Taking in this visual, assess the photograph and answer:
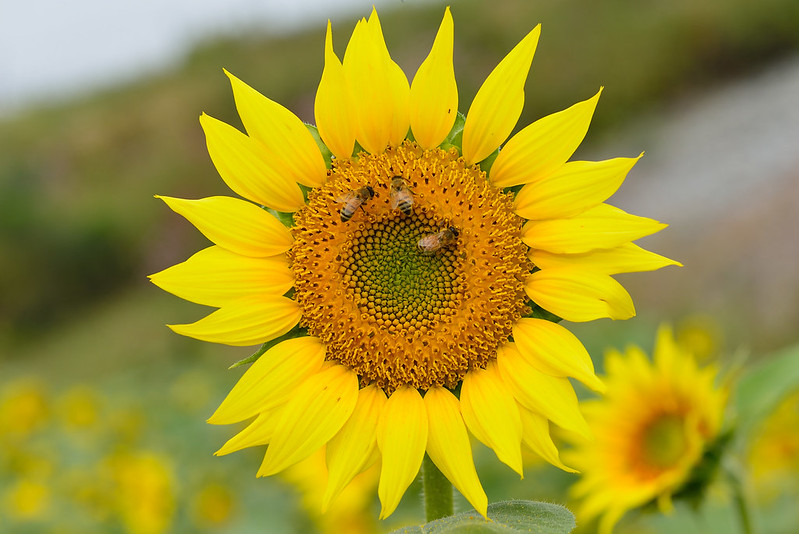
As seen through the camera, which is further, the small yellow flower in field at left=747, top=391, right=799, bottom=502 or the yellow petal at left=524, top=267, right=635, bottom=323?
the small yellow flower in field at left=747, top=391, right=799, bottom=502

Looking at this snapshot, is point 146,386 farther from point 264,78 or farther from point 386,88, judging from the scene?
point 264,78

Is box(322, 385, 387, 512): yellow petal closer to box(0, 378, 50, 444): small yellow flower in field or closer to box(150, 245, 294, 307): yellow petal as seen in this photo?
box(150, 245, 294, 307): yellow petal

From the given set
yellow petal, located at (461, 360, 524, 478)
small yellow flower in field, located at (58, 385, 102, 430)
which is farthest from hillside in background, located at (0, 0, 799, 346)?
yellow petal, located at (461, 360, 524, 478)

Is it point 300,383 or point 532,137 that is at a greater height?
point 532,137

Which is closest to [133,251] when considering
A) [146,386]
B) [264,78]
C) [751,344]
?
[264,78]

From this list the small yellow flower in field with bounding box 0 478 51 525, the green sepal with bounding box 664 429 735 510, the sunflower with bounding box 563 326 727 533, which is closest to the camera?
the green sepal with bounding box 664 429 735 510

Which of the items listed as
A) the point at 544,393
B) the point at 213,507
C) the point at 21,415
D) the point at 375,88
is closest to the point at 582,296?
the point at 544,393
